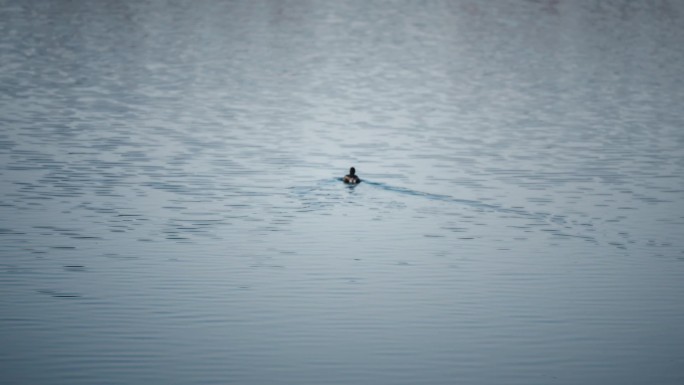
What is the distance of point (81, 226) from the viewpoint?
26719 millimetres

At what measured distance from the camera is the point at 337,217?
94.5ft

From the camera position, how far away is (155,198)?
30.2m

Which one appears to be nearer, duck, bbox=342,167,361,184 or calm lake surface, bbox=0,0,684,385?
calm lake surface, bbox=0,0,684,385

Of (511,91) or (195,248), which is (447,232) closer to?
(195,248)

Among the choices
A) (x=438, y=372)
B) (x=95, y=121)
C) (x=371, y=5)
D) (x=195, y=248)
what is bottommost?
(x=438, y=372)

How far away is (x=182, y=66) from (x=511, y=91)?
52.9ft

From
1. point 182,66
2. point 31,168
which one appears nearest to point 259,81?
point 182,66

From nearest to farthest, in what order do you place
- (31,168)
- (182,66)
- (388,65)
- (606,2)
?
(31,168)
(182,66)
(388,65)
(606,2)

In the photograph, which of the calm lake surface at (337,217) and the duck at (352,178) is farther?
the duck at (352,178)

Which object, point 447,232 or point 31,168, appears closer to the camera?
point 447,232

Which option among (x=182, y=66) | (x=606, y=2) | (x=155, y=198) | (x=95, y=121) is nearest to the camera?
(x=155, y=198)

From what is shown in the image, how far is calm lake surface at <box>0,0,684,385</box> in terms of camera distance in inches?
745

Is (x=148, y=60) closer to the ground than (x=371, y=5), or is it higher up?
closer to the ground

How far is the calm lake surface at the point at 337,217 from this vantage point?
18.9 metres
